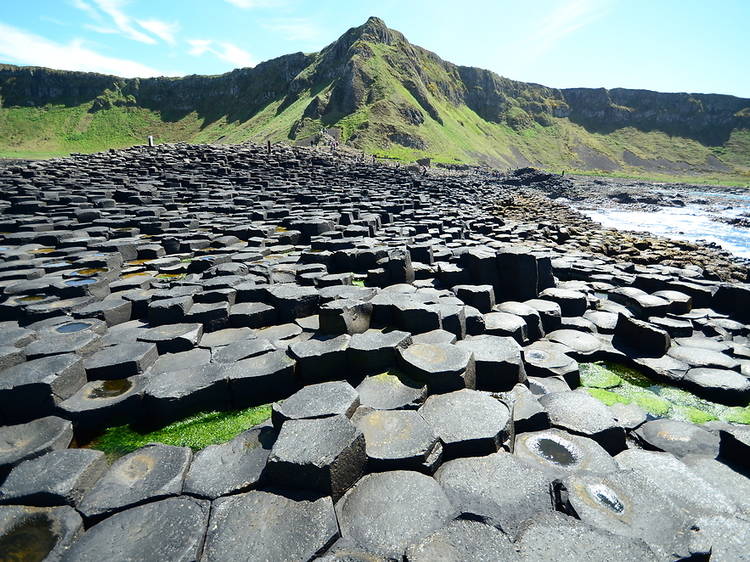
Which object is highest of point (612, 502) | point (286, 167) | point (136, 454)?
point (286, 167)

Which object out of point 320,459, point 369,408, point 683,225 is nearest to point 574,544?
point 320,459

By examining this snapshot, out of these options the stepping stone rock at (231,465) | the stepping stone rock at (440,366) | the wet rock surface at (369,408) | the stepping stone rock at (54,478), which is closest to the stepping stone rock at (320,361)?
the wet rock surface at (369,408)

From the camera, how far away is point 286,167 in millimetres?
25000

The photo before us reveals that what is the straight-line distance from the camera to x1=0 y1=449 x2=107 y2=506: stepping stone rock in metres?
2.12

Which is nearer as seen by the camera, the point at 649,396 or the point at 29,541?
the point at 29,541

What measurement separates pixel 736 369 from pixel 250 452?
5.07 metres

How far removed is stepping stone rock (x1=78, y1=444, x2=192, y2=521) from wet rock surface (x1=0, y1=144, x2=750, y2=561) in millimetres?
12

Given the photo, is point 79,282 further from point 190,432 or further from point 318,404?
point 318,404

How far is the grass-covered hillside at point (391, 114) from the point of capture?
197ft

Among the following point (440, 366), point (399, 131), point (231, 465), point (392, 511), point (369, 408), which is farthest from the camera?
point (399, 131)

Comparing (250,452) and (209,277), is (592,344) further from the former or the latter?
(209,277)

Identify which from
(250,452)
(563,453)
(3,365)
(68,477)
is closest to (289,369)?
(250,452)

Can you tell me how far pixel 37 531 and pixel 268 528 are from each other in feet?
4.03

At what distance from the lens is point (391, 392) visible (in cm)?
310
